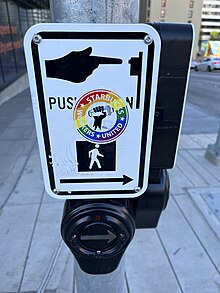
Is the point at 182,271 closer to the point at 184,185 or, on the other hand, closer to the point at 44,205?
the point at 184,185

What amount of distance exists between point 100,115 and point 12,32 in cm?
926

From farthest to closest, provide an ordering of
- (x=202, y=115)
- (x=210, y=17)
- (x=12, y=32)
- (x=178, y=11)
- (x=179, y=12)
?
(x=210, y=17) → (x=179, y=12) → (x=178, y=11) → (x=12, y=32) → (x=202, y=115)

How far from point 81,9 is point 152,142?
45 centimetres

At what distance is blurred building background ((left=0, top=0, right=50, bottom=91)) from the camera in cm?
746

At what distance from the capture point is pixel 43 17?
474 inches

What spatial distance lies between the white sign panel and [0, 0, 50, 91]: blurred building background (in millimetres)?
7449

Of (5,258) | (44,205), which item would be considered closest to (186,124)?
(44,205)

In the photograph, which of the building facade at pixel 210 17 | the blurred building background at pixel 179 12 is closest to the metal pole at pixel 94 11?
the blurred building background at pixel 179 12

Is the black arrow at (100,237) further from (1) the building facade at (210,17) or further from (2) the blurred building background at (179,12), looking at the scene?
(1) the building facade at (210,17)

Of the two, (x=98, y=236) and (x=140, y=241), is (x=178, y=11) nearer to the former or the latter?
(x=140, y=241)

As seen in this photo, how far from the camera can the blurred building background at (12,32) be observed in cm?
746

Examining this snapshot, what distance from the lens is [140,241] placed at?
2.19 meters

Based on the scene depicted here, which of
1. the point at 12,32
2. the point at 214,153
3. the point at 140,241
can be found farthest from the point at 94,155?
the point at 12,32

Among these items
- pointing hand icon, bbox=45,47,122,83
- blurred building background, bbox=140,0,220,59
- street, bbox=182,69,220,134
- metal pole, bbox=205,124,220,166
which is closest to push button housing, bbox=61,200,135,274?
pointing hand icon, bbox=45,47,122,83
